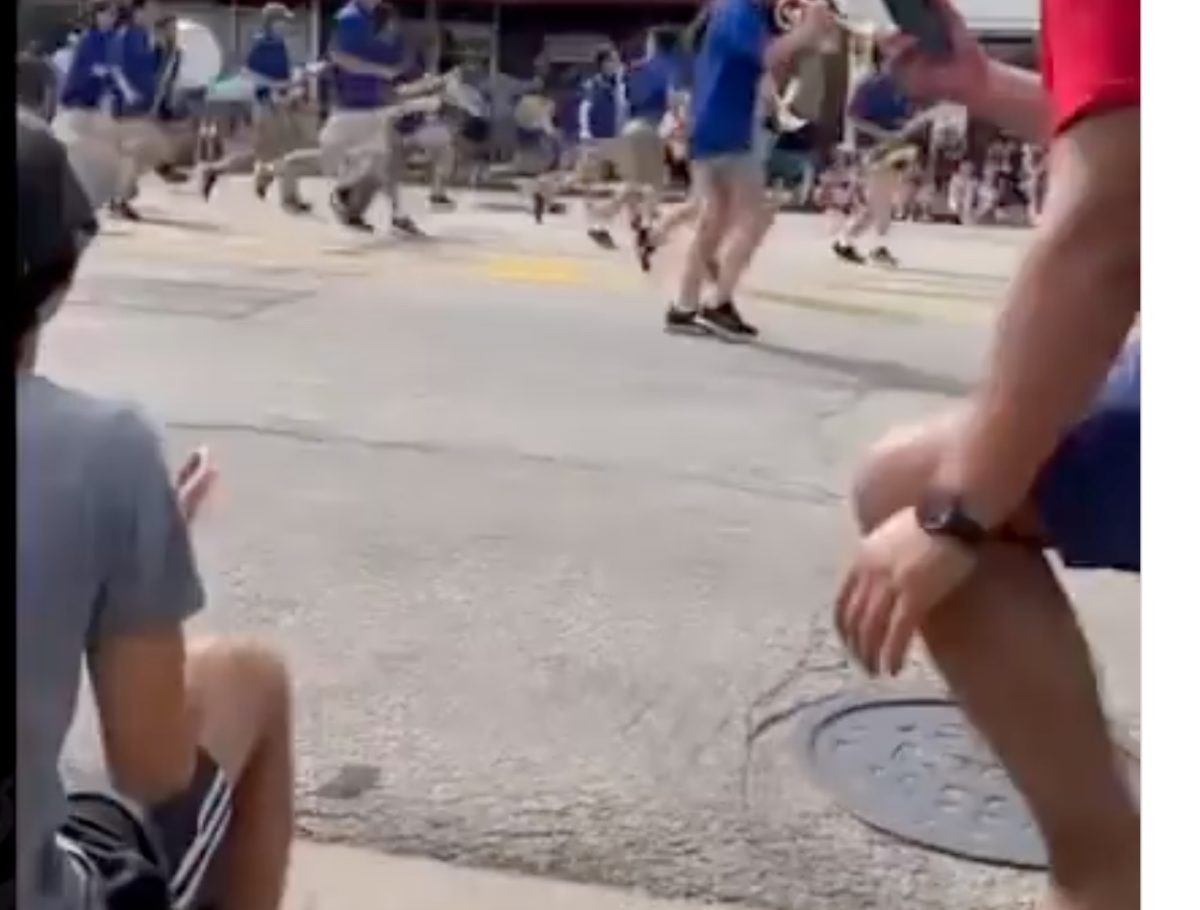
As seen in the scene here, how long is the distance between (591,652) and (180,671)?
2.14m

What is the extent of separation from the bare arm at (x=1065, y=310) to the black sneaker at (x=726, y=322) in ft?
21.2

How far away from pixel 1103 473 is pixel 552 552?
2.79m

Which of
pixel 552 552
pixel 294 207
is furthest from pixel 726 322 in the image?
pixel 294 207

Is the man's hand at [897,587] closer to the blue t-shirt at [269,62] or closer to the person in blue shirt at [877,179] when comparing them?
the person in blue shirt at [877,179]

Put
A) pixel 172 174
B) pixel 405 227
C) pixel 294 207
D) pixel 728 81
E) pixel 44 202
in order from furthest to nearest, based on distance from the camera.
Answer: pixel 172 174
pixel 294 207
pixel 405 227
pixel 728 81
pixel 44 202

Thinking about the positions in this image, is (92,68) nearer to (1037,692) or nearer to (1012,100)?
A: (1012,100)

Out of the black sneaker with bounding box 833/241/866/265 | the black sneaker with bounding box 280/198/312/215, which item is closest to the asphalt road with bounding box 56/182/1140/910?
the black sneaker with bounding box 833/241/866/265

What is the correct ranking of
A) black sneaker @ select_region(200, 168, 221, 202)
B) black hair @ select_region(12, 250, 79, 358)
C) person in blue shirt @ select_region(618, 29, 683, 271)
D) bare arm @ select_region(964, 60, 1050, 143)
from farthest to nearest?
black sneaker @ select_region(200, 168, 221, 202), person in blue shirt @ select_region(618, 29, 683, 271), bare arm @ select_region(964, 60, 1050, 143), black hair @ select_region(12, 250, 79, 358)

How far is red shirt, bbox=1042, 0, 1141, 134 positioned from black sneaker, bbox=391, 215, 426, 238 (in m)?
11.8

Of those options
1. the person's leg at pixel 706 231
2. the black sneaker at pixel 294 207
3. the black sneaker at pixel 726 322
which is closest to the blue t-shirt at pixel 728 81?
the person's leg at pixel 706 231

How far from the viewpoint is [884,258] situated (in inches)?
512

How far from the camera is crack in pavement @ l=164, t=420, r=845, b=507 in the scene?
5.49 metres

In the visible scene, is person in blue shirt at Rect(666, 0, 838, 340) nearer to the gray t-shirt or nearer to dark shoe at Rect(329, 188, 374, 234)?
dark shoe at Rect(329, 188, 374, 234)

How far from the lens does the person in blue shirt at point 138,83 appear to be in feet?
40.9
